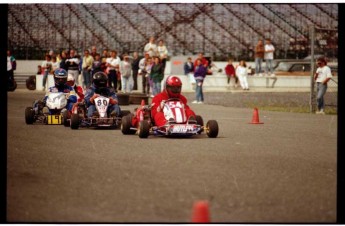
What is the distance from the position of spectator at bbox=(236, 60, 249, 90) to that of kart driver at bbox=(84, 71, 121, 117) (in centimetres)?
1813

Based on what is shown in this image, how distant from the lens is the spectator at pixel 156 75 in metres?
27.7

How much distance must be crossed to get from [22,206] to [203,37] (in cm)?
3492

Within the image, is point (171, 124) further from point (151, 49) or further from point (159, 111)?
point (151, 49)

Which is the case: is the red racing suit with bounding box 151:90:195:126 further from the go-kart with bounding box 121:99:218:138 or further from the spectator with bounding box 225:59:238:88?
the spectator with bounding box 225:59:238:88

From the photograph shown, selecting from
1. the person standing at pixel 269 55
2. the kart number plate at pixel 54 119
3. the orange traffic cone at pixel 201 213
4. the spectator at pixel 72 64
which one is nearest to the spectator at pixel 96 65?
the spectator at pixel 72 64

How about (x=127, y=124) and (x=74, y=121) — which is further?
(x=74, y=121)

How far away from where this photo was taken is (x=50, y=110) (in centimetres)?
1723

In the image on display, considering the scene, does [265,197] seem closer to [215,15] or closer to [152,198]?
[152,198]

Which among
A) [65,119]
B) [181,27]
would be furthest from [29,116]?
[181,27]

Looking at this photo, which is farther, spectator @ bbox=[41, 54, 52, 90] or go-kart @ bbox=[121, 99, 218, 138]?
spectator @ bbox=[41, 54, 52, 90]

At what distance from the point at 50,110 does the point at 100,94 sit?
1599mm

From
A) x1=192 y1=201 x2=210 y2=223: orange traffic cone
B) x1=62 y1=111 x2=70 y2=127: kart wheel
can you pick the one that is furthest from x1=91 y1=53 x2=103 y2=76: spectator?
x1=192 y1=201 x2=210 y2=223: orange traffic cone

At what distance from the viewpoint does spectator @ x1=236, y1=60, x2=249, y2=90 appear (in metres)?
34.0

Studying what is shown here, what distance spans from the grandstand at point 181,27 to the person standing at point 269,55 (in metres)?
2.21
